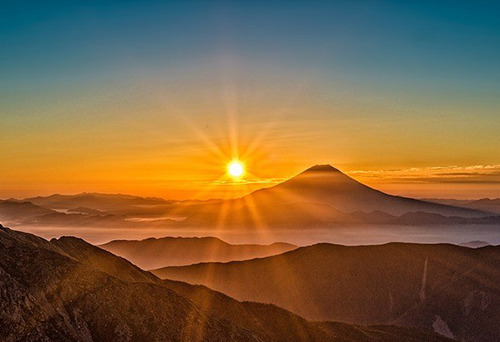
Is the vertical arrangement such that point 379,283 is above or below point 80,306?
below

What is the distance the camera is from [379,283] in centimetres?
13088

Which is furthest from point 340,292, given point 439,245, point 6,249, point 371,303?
point 6,249

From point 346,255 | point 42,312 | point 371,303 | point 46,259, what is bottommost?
point 371,303

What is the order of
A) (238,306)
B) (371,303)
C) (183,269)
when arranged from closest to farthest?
(238,306), (371,303), (183,269)

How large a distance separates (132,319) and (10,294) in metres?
10.6

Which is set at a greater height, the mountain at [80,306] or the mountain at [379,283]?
the mountain at [80,306]

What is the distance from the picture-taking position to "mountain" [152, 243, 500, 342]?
11369 centimetres

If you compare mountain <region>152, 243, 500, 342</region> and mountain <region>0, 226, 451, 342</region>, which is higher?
mountain <region>0, 226, 451, 342</region>

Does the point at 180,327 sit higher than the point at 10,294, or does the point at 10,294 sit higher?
the point at 10,294

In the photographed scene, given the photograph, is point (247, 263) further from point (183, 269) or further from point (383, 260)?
point (383, 260)

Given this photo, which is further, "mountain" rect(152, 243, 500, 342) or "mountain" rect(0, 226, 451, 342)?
A: "mountain" rect(152, 243, 500, 342)

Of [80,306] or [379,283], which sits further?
[379,283]

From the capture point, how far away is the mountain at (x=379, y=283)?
114m

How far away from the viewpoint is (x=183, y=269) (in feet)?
456
